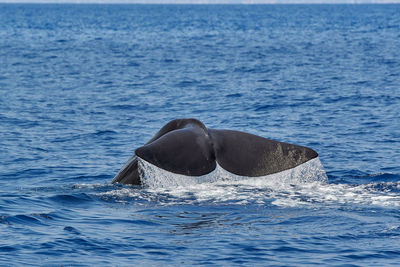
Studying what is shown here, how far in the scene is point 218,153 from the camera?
1052 centimetres

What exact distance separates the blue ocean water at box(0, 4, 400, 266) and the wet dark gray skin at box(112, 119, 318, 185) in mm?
741

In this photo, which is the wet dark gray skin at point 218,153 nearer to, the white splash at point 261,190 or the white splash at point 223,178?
the white splash at point 223,178

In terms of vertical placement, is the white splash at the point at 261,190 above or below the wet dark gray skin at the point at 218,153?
below

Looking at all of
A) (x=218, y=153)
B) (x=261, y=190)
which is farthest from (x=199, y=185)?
(x=218, y=153)

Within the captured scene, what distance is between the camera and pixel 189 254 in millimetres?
9102

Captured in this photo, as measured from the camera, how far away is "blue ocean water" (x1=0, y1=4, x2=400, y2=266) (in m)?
9.44

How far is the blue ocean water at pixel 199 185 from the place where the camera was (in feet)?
31.0

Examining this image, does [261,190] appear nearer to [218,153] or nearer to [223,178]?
[223,178]

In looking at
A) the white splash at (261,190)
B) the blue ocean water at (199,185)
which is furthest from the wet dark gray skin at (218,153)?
the blue ocean water at (199,185)

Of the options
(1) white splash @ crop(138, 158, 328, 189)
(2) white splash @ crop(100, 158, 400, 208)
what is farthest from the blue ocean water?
(1) white splash @ crop(138, 158, 328, 189)

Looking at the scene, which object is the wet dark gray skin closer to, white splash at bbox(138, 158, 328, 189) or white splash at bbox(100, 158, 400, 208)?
white splash at bbox(138, 158, 328, 189)

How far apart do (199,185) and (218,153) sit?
5.59ft

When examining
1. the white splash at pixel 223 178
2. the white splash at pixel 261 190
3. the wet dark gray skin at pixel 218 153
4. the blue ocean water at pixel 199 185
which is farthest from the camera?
the white splash at pixel 261 190

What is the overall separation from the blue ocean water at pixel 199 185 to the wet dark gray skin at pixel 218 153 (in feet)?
2.43
